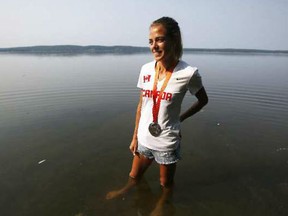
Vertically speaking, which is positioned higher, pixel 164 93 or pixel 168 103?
pixel 164 93

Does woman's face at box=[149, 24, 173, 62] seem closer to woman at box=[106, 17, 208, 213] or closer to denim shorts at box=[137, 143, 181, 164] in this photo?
woman at box=[106, 17, 208, 213]

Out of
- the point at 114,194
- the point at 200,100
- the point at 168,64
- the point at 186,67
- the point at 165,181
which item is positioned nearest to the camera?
the point at 186,67

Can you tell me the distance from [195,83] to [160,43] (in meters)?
0.70

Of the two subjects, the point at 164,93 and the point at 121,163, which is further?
the point at 121,163

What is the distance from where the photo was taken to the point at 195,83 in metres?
3.15

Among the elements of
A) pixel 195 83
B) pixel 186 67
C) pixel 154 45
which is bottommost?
pixel 195 83

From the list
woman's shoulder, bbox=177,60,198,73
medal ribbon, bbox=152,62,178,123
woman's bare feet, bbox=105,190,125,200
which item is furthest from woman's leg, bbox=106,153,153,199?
woman's shoulder, bbox=177,60,198,73

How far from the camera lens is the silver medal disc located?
3.36 meters

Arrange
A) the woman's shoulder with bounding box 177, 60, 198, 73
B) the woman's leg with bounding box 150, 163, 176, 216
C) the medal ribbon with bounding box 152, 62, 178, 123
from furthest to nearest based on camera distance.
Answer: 1. the woman's leg with bounding box 150, 163, 176, 216
2. the medal ribbon with bounding box 152, 62, 178, 123
3. the woman's shoulder with bounding box 177, 60, 198, 73

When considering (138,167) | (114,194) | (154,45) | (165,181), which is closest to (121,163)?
(114,194)

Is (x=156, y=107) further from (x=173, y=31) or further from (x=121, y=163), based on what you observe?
(x=121, y=163)

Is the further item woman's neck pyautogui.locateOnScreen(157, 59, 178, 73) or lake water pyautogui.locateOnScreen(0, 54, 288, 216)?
lake water pyautogui.locateOnScreen(0, 54, 288, 216)

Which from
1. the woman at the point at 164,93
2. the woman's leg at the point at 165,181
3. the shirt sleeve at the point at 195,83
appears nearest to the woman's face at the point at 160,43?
the woman at the point at 164,93

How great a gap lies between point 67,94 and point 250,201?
45.0ft
